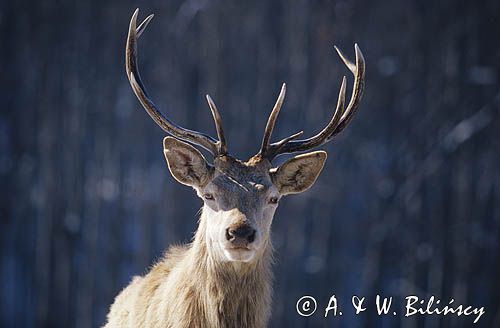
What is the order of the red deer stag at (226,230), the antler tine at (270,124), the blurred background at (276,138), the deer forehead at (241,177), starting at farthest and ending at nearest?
1. the blurred background at (276,138)
2. the antler tine at (270,124)
3. the deer forehead at (241,177)
4. the red deer stag at (226,230)

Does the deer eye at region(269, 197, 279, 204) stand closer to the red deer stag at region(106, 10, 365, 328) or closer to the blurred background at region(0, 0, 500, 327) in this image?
the red deer stag at region(106, 10, 365, 328)

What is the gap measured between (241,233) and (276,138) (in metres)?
4.65

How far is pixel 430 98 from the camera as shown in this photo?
856cm

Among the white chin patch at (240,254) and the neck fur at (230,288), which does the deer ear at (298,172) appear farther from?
the white chin patch at (240,254)

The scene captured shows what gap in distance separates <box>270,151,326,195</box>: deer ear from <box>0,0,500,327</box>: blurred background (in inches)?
155

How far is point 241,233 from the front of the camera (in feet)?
12.7

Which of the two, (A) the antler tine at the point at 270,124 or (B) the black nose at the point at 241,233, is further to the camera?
(A) the antler tine at the point at 270,124

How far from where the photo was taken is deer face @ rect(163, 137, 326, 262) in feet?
12.9

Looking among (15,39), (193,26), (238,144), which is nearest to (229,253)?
(238,144)

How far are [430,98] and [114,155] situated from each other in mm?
3594

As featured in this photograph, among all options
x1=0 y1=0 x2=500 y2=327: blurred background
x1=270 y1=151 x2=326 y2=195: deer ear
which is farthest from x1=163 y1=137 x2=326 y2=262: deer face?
x1=0 y1=0 x2=500 y2=327: blurred background

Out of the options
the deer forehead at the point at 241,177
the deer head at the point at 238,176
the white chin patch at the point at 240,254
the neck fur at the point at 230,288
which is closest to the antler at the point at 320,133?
the deer head at the point at 238,176

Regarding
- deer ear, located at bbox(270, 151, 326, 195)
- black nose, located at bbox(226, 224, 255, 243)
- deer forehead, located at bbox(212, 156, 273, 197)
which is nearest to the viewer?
black nose, located at bbox(226, 224, 255, 243)

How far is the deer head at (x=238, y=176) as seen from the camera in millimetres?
3949
